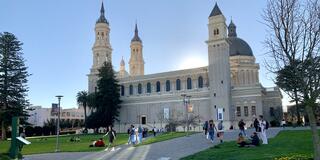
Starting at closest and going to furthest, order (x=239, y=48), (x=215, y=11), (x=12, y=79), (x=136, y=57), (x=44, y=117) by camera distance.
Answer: (x=12, y=79) < (x=215, y=11) < (x=239, y=48) < (x=136, y=57) < (x=44, y=117)

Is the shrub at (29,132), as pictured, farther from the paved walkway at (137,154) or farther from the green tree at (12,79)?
the paved walkway at (137,154)

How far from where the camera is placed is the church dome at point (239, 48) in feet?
268

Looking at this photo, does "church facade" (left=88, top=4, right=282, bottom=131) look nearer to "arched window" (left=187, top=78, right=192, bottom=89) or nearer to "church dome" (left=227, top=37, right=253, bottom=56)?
"church dome" (left=227, top=37, right=253, bottom=56)

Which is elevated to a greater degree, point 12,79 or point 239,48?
point 239,48

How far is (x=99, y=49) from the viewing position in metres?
88.1

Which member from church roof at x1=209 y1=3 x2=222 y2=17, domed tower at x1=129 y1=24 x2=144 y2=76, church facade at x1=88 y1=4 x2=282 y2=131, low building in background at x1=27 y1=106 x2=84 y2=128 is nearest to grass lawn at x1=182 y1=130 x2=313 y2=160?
church facade at x1=88 y1=4 x2=282 y2=131

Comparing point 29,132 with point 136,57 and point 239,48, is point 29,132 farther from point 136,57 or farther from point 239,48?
point 239,48

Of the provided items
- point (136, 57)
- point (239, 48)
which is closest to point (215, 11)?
point (239, 48)

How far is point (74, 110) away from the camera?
409 ft

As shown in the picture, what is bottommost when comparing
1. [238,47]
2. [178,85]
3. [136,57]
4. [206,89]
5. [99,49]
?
[206,89]

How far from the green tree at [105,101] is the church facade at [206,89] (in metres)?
5.52

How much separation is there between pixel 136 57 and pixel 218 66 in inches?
1476

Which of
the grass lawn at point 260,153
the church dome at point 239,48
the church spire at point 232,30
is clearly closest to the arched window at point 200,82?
the church dome at point 239,48

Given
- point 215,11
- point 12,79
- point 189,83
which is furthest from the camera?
point 189,83
